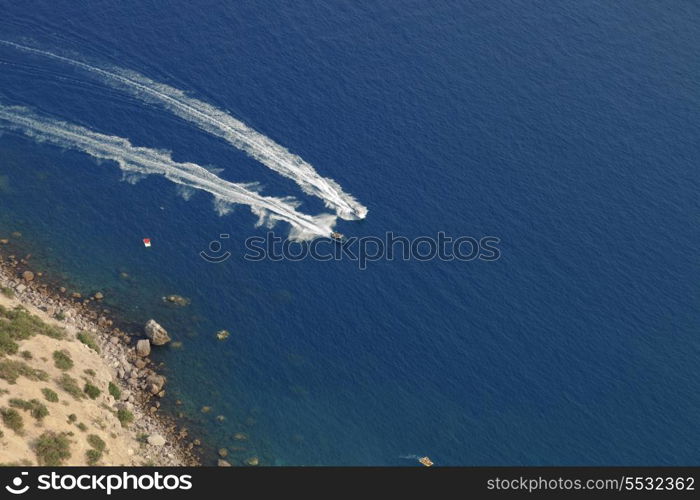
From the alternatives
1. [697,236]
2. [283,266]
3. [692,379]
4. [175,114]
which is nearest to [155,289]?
[283,266]

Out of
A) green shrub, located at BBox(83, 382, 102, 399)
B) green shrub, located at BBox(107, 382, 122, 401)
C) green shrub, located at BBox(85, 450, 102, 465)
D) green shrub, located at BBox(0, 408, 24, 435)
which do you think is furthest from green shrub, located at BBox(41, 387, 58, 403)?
green shrub, located at BBox(107, 382, 122, 401)

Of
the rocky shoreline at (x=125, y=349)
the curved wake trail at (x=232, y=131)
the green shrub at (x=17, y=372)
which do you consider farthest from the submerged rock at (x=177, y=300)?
the curved wake trail at (x=232, y=131)

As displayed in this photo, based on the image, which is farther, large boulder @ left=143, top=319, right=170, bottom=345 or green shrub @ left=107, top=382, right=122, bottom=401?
large boulder @ left=143, top=319, right=170, bottom=345

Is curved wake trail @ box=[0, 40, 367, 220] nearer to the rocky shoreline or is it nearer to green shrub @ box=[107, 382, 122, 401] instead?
the rocky shoreline

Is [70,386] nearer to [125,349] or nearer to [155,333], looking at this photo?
[125,349]

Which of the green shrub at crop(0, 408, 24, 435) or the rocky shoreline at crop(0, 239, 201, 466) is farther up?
the rocky shoreline at crop(0, 239, 201, 466)

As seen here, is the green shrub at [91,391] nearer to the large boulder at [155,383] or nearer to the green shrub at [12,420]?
the large boulder at [155,383]
